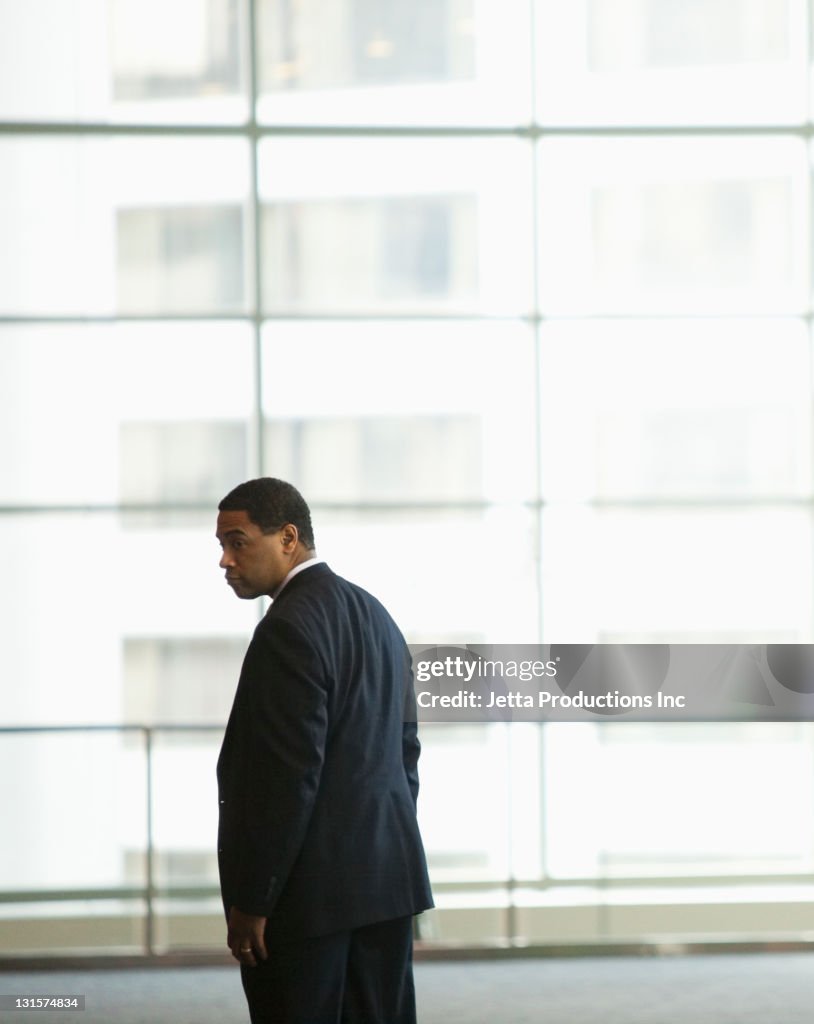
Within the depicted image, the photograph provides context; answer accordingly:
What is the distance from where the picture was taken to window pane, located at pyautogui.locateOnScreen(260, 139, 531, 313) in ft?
21.9

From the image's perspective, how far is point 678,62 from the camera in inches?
264

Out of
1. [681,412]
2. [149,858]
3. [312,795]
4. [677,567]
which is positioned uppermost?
[681,412]

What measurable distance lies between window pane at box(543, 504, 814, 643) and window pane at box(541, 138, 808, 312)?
3.36ft

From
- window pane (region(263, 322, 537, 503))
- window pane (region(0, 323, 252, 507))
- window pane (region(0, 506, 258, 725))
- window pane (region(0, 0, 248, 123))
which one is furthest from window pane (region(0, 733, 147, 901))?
window pane (region(0, 0, 248, 123))

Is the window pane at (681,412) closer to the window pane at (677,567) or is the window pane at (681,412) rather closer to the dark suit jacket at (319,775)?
the window pane at (677,567)

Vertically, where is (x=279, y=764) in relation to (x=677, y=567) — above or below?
below

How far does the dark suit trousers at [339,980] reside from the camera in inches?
111

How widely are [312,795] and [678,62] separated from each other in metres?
5.02

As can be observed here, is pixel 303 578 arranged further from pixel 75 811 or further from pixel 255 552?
pixel 75 811

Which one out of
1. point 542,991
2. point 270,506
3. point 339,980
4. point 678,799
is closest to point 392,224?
point 678,799

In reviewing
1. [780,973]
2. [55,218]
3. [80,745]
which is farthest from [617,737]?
[55,218]

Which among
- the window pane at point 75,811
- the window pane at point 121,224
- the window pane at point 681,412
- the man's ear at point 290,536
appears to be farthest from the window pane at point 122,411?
the man's ear at point 290,536

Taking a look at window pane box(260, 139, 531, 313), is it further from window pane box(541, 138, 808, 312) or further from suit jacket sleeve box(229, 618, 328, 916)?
suit jacket sleeve box(229, 618, 328, 916)

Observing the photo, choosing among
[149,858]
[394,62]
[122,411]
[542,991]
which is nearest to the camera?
[542,991]
